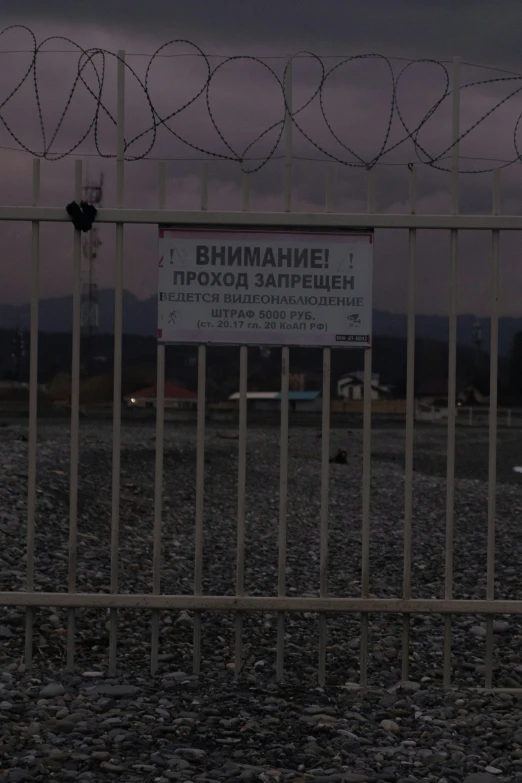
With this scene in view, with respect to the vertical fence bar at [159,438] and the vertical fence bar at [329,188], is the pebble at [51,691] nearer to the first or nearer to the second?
the vertical fence bar at [159,438]

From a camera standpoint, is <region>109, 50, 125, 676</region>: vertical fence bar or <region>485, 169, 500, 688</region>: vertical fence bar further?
<region>485, 169, 500, 688</region>: vertical fence bar

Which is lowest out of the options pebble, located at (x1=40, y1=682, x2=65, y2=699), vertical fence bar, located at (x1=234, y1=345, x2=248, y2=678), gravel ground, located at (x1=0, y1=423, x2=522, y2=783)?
gravel ground, located at (x1=0, y1=423, x2=522, y2=783)

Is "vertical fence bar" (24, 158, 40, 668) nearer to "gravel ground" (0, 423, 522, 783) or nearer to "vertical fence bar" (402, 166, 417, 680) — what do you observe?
"gravel ground" (0, 423, 522, 783)

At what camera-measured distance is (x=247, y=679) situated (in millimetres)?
5719

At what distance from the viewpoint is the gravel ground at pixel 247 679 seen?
459cm

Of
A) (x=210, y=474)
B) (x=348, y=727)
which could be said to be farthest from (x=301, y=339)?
(x=210, y=474)

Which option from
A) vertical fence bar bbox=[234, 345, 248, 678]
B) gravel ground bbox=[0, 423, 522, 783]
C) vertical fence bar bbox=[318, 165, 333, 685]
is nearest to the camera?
gravel ground bbox=[0, 423, 522, 783]

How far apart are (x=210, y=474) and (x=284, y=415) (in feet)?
48.8

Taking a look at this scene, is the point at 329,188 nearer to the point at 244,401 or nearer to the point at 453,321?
the point at 453,321

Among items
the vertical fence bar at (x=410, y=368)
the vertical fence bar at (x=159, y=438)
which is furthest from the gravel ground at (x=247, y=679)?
the vertical fence bar at (x=410, y=368)

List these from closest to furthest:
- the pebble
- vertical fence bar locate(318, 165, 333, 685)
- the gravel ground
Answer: the gravel ground, the pebble, vertical fence bar locate(318, 165, 333, 685)

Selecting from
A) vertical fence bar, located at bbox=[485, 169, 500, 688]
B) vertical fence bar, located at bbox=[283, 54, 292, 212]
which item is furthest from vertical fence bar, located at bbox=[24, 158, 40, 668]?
vertical fence bar, located at bbox=[485, 169, 500, 688]

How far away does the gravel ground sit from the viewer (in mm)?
4586

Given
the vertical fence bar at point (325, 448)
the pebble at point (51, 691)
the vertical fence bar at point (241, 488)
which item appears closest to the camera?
the pebble at point (51, 691)
